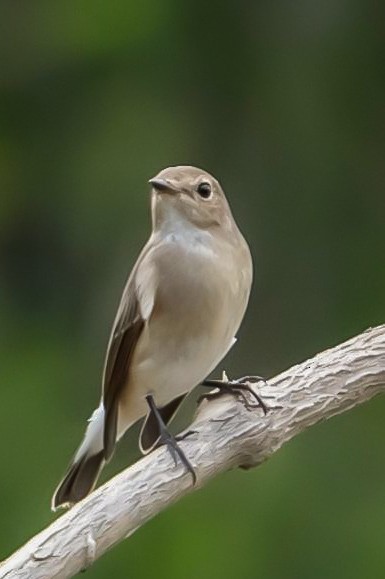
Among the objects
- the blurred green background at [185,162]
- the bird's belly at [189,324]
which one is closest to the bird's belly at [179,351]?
the bird's belly at [189,324]

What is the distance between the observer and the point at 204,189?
331 centimetres

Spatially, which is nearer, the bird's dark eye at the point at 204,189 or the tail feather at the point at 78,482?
the bird's dark eye at the point at 204,189

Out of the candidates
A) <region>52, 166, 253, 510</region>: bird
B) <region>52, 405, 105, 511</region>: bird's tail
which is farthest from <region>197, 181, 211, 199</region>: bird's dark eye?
<region>52, 405, 105, 511</region>: bird's tail

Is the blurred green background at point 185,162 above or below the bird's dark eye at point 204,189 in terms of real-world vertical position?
below

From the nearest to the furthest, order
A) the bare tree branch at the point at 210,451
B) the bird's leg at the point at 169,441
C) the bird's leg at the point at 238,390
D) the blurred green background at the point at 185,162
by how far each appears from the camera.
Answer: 1. the bare tree branch at the point at 210,451
2. the bird's leg at the point at 169,441
3. the bird's leg at the point at 238,390
4. the blurred green background at the point at 185,162

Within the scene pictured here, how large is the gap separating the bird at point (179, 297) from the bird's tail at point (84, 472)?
5.9 inches

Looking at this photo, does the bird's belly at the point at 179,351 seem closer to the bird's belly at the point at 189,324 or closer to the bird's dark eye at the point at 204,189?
the bird's belly at the point at 189,324

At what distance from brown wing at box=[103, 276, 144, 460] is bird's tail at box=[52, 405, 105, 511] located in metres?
0.10

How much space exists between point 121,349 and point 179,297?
A: 0.52ft

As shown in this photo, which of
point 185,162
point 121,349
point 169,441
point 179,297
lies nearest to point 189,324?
point 179,297

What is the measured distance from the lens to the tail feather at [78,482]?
3.52 metres

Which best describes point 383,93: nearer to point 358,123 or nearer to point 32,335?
point 358,123

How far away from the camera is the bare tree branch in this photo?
281cm

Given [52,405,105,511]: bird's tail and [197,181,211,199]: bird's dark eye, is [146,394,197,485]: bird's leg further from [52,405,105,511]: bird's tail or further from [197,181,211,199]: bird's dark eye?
[197,181,211,199]: bird's dark eye
